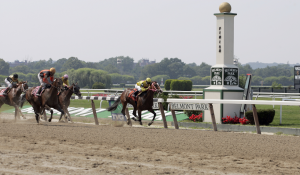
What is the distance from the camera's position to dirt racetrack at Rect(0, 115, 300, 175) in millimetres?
4637

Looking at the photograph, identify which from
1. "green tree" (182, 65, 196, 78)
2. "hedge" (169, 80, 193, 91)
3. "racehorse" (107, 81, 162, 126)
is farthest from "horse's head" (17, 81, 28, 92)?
"green tree" (182, 65, 196, 78)

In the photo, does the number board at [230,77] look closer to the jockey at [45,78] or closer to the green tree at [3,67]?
the jockey at [45,78]

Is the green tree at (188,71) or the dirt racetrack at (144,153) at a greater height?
the green tree at (188,71)

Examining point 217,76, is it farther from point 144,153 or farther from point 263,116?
point 144,153

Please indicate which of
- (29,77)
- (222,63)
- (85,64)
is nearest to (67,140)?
(222,63)

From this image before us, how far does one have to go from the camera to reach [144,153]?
18.6 ft

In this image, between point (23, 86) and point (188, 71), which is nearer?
point (23, 86)

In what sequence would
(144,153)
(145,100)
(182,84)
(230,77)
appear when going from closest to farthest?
(144,153), (145,100), (230,77), (182,84)

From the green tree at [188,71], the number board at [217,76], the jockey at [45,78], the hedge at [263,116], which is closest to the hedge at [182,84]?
the number board at [217,76]

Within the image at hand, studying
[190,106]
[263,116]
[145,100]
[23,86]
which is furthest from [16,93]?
[263,116]

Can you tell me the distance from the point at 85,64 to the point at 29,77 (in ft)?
83.1

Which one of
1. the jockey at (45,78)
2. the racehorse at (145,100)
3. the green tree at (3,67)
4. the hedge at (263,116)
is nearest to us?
the hedge at (263,116)

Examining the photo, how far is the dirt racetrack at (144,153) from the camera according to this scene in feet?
15.2

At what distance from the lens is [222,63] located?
36.9 ft
